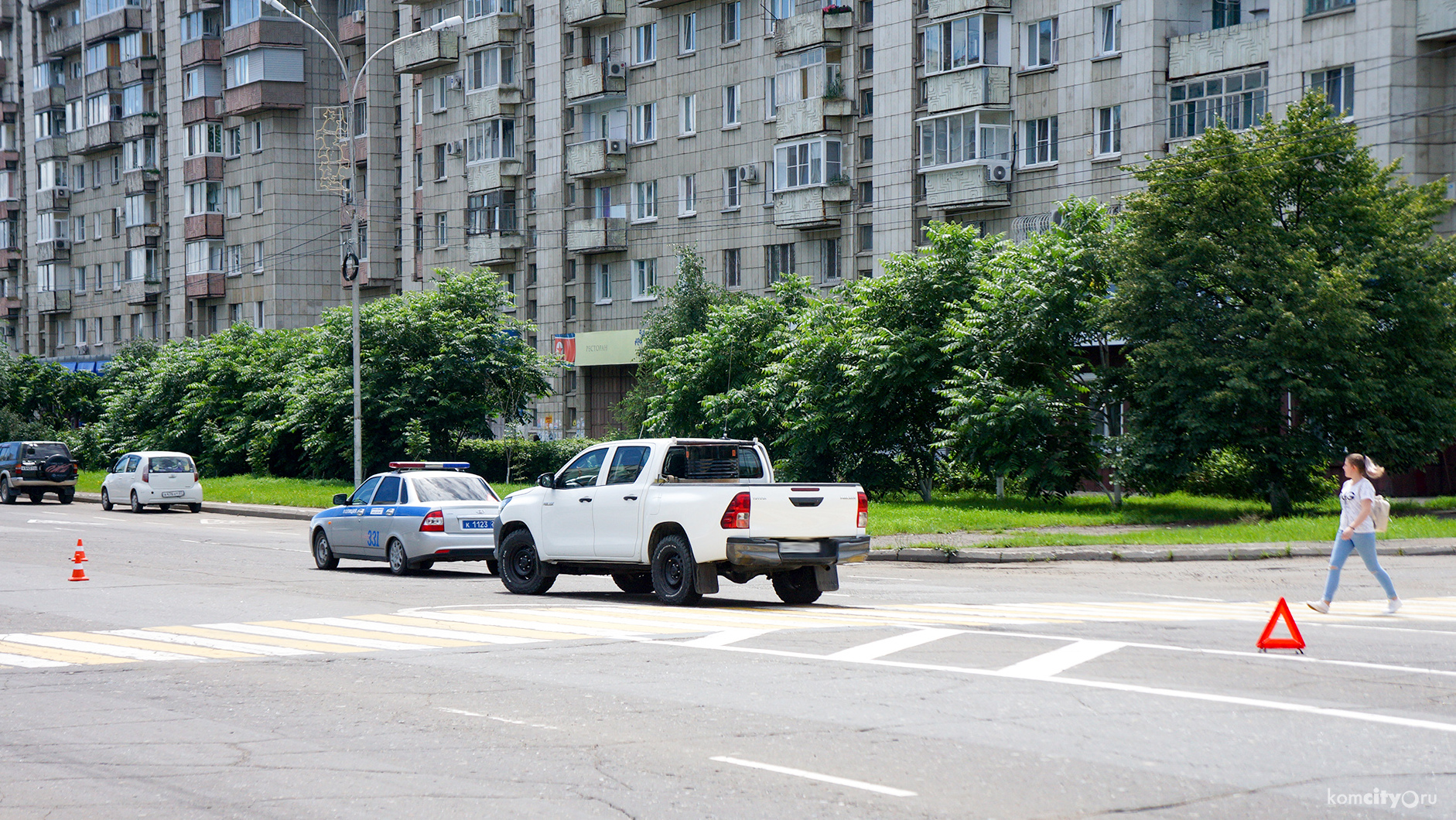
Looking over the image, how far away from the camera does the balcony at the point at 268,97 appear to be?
6881 cm

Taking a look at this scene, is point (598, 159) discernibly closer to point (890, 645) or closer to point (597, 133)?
point (597, 133)

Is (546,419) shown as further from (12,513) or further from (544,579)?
(544,579)

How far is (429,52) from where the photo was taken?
2408 inches

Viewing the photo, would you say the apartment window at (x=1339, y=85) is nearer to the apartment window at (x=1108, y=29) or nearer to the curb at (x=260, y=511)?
the apartment window at (x=1108, y=29)

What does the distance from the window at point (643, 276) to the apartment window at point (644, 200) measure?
5.30ft

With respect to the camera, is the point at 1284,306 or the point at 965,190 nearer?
the point at 1284,306

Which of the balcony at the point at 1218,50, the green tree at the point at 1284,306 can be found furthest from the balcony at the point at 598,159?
the green tree at the point at 1284,306

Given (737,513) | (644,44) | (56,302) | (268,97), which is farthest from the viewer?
(56,302)

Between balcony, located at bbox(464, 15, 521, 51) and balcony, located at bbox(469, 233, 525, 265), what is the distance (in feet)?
24.8

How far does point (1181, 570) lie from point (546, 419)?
122 ft

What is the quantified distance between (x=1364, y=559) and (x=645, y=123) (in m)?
43.0

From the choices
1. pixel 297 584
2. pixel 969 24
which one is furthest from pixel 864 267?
pixel 297 584

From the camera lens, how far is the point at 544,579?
17.6 metres

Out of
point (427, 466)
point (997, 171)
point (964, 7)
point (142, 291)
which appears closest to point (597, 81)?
point (964, 7)
